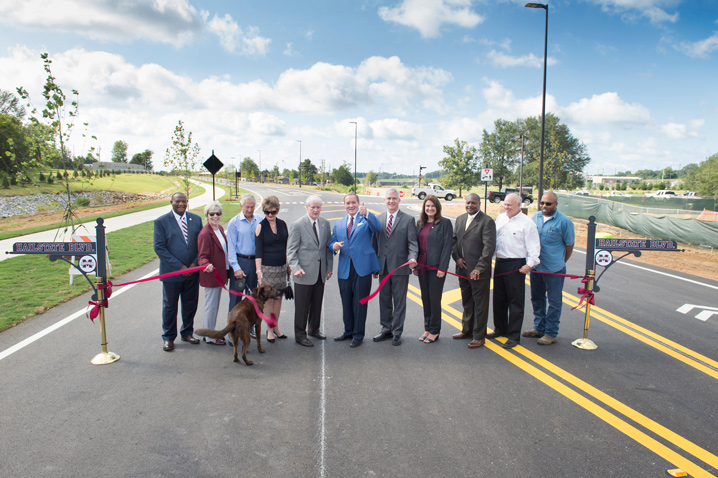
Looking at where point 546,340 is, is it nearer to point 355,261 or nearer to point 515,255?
point 515,255

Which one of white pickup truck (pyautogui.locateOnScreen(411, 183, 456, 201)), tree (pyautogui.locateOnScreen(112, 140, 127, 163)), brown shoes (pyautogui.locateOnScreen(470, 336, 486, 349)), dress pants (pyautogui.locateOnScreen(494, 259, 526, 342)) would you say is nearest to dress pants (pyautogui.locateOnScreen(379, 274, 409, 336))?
brown shoes (pyautogui.locateOnScreen(470, 336, 486, 349))

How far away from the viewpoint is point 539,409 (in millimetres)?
3967

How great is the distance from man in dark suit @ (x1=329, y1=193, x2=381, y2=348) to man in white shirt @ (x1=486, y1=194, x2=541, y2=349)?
1.70 meters

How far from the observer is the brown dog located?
4902 mm

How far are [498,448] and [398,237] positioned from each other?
9.85 feet

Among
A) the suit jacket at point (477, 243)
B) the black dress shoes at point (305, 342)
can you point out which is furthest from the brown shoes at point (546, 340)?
the black dress shoes at point (305, 342)

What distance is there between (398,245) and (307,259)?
1.24 metres

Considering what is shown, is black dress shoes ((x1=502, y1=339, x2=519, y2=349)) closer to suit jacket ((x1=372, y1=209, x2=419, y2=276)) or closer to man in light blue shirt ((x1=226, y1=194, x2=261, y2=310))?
suit jacket ((x1=372, y1=209, x2=419, y2=276))

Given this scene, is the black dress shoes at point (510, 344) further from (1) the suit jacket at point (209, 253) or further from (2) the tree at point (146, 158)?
(2) the tree at point (146, 158)

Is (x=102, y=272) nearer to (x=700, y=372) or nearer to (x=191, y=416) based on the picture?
(x=191, y=416)

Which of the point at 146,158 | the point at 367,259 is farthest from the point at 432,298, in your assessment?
the point at 146,158

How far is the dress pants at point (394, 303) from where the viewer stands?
572 cm

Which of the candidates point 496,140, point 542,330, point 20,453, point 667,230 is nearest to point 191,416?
point 20,453

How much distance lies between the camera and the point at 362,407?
13.0 ft
